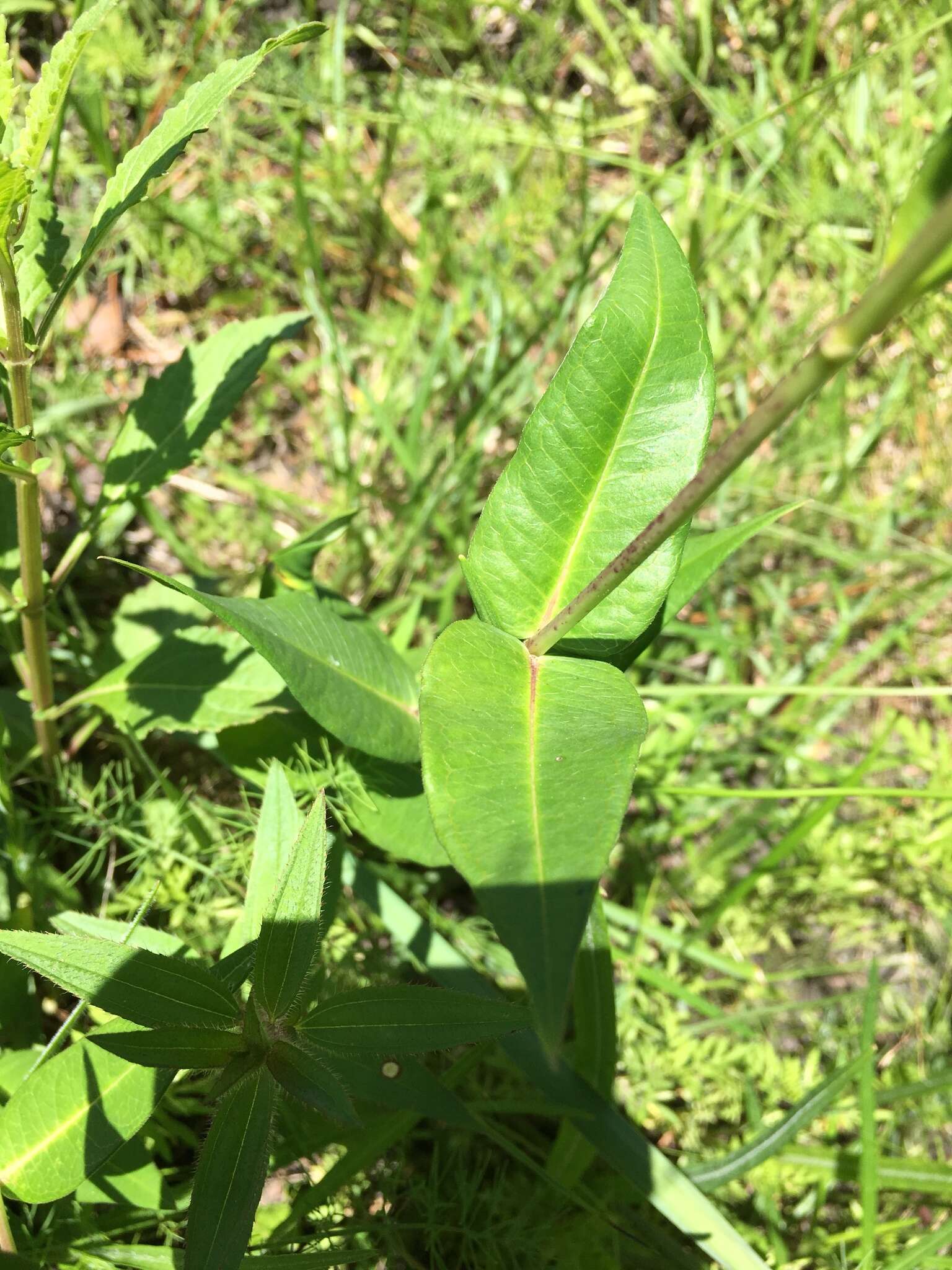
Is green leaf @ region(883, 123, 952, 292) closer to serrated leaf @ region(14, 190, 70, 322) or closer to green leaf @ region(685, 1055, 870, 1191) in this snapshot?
serrated leaf @ region(14, 190, 70, 322)

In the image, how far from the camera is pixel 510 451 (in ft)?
9.44

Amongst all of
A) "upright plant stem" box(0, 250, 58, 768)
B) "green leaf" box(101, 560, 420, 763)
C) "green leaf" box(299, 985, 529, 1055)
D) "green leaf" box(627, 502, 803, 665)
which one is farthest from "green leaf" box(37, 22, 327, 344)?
"green leaf" box(299, 985, 529, 1055)

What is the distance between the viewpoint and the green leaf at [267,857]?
1.47m

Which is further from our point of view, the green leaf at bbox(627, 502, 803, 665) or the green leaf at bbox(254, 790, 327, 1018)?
the green leaf at bbox(627, 502, 803, 665)

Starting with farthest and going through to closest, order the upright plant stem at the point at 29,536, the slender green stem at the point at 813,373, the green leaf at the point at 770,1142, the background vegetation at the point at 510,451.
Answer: the background vegetation at the point at 510,451, the green leaf at the point at 770,1142, the upright plant stem at the point at 29,536, the slender green stem at the point at 813,373

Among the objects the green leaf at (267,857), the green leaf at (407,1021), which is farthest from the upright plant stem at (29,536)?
the green leaf at (407,1021)

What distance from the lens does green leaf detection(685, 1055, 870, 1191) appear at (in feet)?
5.58

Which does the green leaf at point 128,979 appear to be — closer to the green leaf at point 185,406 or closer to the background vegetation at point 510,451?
the background vegetation at point 510,451

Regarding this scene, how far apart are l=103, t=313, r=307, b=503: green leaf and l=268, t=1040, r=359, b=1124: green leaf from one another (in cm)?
98

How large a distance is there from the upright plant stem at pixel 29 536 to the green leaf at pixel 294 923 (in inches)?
→ 23.7

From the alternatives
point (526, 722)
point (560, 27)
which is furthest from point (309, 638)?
point (560, 27)

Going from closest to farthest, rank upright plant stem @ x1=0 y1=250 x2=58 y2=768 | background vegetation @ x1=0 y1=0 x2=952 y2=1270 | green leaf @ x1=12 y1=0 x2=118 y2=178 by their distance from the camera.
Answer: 1. green leaf @ x1=12 y1=0 x2=118 y2=178
2. upright plant stem @ x1=0 y1=250 x2=58 y2=768
3. background vegetation @ x1=0 y1=0 x2=952 y2=1270

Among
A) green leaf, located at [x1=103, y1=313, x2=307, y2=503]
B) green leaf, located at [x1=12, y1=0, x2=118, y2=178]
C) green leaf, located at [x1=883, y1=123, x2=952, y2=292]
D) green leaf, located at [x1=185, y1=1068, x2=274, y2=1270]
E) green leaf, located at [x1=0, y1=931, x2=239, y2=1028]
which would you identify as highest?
green leaf, located at [x1=12, y1=0, x2=118, y2=178]

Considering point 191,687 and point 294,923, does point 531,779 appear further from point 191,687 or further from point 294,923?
point 191,687
